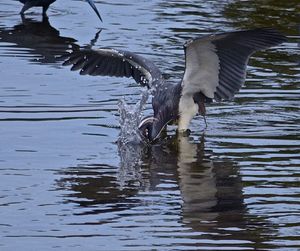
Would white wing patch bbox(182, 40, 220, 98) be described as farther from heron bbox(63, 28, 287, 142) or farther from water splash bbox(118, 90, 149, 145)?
water splash bbox(118, 90, 149, 145)


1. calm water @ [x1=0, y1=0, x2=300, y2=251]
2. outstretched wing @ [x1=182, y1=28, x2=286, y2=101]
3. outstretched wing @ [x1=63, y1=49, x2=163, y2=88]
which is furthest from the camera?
outstretched wing @ [x1=63, y1=49, x2=163, y2=88]

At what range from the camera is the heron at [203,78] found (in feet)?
28.0

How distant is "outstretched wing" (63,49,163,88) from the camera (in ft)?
31.5

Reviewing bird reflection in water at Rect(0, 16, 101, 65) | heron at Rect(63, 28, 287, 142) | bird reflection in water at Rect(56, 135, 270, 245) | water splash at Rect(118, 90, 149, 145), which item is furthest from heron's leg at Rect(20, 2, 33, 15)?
bird reflection in water at Rect(56, 135, 270, 245)

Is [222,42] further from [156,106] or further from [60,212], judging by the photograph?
→ [60,212]

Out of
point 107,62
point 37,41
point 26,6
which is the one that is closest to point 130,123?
point 107,62

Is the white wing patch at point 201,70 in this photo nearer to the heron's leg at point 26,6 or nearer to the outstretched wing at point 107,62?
the outstretched wing at point 107,62

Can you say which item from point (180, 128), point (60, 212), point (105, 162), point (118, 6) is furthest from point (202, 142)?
point (118, 6)

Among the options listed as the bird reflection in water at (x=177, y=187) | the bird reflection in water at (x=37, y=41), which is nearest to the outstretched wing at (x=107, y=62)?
the bird reflection in water at (x=177, y=187)

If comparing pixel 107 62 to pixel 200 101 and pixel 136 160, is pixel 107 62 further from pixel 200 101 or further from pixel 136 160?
pixel 136 160

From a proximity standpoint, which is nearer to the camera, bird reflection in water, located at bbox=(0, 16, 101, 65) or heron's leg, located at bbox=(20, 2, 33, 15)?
bird reflection in water, located at bbox=(0, 16, 101, 65)

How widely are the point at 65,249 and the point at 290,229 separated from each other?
4.13 ft

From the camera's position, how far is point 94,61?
31.9 feet

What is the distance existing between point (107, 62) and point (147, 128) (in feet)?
3.90
